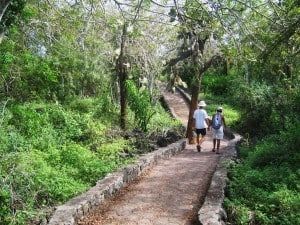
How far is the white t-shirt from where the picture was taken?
13.1 m

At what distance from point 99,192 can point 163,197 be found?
133 centimetres

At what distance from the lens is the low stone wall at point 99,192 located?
6594 millimetres

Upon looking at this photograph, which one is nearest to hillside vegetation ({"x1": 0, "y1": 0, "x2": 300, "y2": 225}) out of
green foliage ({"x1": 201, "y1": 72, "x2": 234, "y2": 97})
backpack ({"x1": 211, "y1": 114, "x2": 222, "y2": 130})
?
backpack ({"x1": 211, "y1": 114, "x2": 222, "y2": 130})

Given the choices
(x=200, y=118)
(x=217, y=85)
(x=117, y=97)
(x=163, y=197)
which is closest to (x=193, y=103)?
(x=200, y=118)

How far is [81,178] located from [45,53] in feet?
26.1

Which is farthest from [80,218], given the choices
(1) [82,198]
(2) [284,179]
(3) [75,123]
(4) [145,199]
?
(3) [75,123]

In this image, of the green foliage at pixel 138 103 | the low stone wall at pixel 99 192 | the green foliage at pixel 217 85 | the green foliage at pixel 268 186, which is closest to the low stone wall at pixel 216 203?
the green foliage at pixel 268 186

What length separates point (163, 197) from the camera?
327 inches

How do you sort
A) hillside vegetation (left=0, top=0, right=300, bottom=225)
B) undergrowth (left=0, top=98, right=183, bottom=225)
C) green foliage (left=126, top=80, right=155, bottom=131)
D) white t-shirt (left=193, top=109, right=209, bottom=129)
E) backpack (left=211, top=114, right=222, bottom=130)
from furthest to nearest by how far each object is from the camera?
green foliage (left=126, top=80, right=155, bottom=131) < white t-shirt (left=193, top=109, right=209, bottom=129) < backpack (left=211, top=114, right=222, bottom=130) < hillside vegetation (left=0, top=0, right=300, bottom=225) < undergrowth (left=0, top=98, right=183, bottom=225)

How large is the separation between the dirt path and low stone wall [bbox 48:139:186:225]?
137 mm

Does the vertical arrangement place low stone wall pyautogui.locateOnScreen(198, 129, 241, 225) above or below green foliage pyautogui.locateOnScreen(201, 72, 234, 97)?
below

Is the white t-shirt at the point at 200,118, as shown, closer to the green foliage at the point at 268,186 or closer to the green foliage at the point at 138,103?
the green foliage at the point at 138,103

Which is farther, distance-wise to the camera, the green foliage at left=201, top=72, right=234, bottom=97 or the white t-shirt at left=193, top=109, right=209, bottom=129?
the green foliage at left=201, top=72, right=234, bottom=97

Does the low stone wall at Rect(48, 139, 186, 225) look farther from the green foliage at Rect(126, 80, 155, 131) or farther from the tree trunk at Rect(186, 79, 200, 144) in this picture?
the tree trunk at Rect(186, 79, 200, 144)
